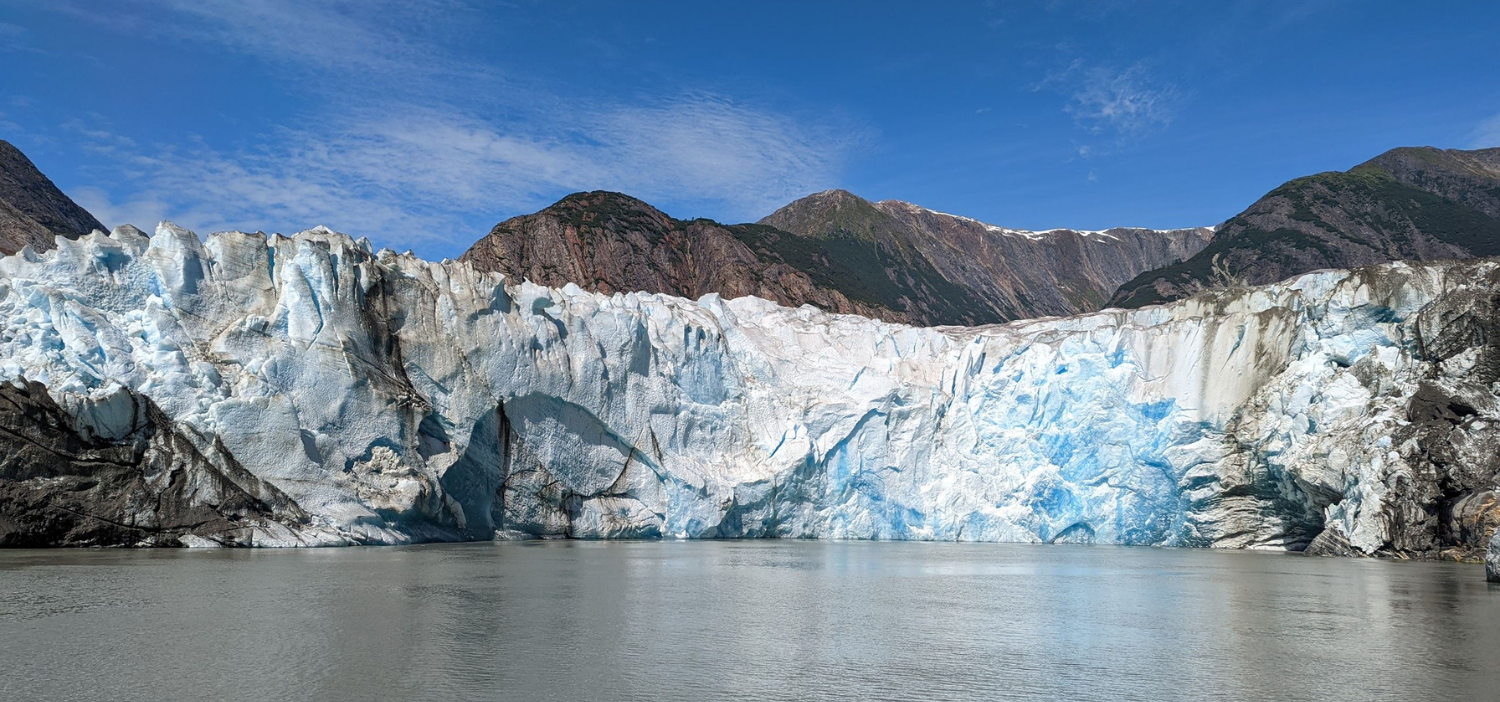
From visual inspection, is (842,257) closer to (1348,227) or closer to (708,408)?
(1348,227)

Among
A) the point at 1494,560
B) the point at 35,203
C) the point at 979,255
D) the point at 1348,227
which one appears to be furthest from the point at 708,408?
the point at 979,255

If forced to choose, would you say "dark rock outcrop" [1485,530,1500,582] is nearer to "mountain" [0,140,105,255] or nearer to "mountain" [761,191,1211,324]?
"mountain" [0,140,105,255]

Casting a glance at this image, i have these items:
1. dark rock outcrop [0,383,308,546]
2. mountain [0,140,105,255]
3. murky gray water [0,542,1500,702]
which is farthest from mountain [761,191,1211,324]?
murky gray water [0,542,1500,702]

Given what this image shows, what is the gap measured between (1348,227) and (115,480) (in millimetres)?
92980

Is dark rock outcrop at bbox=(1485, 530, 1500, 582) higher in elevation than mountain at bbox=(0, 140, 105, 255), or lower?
lower

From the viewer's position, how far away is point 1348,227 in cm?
8875

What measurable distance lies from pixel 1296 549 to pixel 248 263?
30.6 metres

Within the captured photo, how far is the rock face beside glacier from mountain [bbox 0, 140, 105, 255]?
32.2m

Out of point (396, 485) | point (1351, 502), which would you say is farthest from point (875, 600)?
point (1351, 502)

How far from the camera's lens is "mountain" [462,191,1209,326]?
72.8 meters

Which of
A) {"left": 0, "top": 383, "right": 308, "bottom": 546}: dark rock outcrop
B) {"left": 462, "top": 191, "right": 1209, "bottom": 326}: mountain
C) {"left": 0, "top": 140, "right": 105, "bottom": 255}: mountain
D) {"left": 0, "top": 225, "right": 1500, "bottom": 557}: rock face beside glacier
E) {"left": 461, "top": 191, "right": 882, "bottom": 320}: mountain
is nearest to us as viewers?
{"left": 0, "top": 383, "right": 308, "bottom": 546}: dark rock outcrop

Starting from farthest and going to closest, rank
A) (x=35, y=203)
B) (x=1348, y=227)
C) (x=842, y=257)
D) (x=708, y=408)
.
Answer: (x=842, y=257) → (x=1348, y=227) → (x=35, y=203) → (x=708, y=408)

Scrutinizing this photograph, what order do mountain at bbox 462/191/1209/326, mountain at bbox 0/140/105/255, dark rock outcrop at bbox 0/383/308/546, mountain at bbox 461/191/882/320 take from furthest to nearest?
mountain at bbox 462/191/1209/326
mountain at bbox 461/191/882/320
mountain at bbox 0/140/105/255
dark rock outcrop at bbox 0/383/308/546

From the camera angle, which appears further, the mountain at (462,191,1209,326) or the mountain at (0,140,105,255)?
→ the mountain at (462,191,1209,326)
